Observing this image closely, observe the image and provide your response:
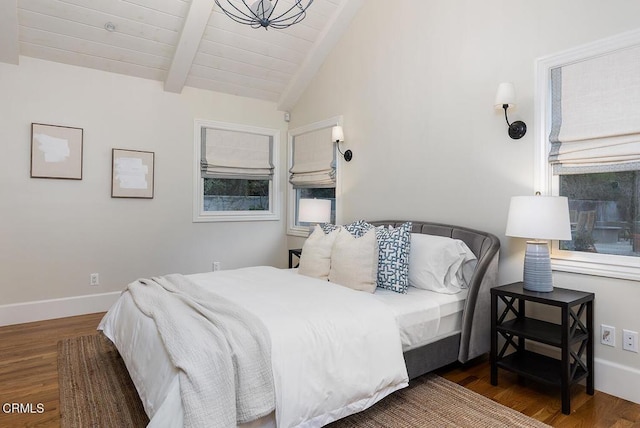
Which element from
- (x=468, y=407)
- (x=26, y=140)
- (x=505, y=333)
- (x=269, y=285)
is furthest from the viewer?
(x=26, y=140)

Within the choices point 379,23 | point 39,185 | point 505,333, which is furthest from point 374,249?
point 39,185

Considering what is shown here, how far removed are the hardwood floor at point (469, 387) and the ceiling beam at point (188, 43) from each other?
2.79 metres

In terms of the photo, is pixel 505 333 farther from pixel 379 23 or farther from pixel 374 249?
pixel 379 23

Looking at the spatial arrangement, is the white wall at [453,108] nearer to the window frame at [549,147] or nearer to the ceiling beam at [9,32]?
the window frame at [549,147]

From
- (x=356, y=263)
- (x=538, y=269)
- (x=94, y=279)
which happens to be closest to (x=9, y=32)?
(x=94, y=279)

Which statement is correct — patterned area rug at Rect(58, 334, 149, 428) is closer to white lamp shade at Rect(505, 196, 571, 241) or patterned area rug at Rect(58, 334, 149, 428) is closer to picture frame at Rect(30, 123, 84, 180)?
picture frame at Rect(30, 123, 84, 180)

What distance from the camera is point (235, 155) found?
15.8 ft

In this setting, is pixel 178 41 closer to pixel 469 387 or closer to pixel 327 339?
pixel 327 339

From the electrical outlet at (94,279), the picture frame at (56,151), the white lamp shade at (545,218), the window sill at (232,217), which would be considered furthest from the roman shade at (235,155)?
the white lamp shade at (545,218)

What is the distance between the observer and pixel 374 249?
2.74 metres

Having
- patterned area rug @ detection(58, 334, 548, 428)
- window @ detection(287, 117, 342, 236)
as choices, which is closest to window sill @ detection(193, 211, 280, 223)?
window @ detection(287, 117, 342, 236)

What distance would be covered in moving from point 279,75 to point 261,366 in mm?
3845

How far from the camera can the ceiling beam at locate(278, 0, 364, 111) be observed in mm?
4055

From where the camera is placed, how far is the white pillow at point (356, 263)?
2.67 m
